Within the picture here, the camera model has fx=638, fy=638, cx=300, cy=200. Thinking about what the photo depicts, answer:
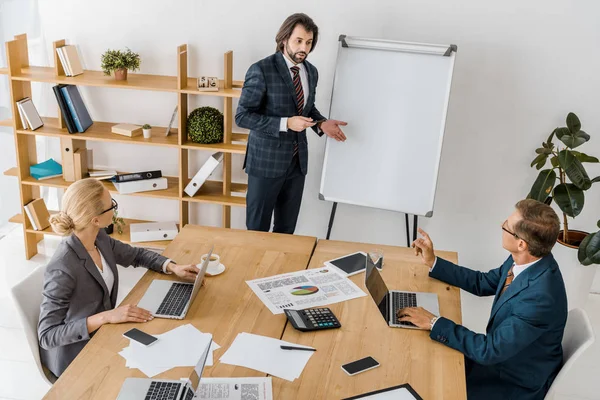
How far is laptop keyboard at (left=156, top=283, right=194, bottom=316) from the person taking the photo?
8.41ft

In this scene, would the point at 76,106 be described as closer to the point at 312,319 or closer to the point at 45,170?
the point at 45,170

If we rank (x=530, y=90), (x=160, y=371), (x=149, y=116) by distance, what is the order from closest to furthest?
(x=160, y=371) < (x=530, y=90) < (x=149, y=116)

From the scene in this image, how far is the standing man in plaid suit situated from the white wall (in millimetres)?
543

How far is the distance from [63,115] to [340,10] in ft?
6.53

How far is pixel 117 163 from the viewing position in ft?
15.6

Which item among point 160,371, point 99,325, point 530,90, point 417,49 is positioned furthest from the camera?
point 530,90

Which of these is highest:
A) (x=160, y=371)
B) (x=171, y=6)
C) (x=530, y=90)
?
(x=171, y=6)

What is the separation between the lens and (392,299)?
274cm

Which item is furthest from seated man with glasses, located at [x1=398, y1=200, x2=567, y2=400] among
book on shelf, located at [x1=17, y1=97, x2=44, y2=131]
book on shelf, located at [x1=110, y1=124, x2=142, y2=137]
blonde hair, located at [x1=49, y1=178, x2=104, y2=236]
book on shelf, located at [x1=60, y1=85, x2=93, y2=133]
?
book on shelf, located at [x1=17, y1=97, x2=44, y2=131]

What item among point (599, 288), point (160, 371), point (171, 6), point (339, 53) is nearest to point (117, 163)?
point (171, 6)

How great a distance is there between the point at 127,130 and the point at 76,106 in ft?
1.25

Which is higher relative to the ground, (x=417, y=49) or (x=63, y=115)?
(x=417, y=49)

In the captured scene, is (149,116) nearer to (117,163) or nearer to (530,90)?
(117,163)

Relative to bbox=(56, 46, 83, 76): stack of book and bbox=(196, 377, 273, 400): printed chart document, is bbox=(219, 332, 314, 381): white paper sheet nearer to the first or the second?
bbox=(196, 377, 273, 400): printed chart document
